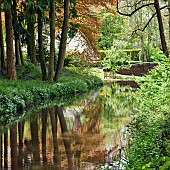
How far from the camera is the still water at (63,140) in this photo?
26.4 feet

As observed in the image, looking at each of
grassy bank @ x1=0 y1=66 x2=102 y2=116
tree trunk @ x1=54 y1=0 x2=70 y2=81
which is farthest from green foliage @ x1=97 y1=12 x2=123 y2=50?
tree trunk @ x1=54 y1=0 x2=70 y2=81

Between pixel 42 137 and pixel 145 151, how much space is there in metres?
4.83

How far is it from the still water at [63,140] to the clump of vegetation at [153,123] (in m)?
0.60

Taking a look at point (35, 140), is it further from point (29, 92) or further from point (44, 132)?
point (29, 92)

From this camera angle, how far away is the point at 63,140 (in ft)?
34.5

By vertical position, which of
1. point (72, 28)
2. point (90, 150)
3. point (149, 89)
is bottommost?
point (90, 150)

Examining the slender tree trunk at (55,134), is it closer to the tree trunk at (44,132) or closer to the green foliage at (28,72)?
the tree trunk at (44,132)

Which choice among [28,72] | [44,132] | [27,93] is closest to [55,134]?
[44,132]

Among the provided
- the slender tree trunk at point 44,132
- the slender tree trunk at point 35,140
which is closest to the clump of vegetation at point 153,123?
the slender tree trunk at point 44,132

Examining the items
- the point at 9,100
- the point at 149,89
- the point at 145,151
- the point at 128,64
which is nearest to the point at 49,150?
the point at 145,151

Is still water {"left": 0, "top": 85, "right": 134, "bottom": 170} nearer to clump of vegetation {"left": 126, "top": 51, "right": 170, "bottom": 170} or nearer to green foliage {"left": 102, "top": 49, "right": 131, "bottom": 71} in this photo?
clump of vegetation {"left": 126, "top": 51, "right": 170, "bottom": 170}

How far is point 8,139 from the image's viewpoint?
10227 millimetres

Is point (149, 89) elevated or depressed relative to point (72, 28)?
depressed

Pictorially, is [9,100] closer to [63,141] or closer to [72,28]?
[63,141]
